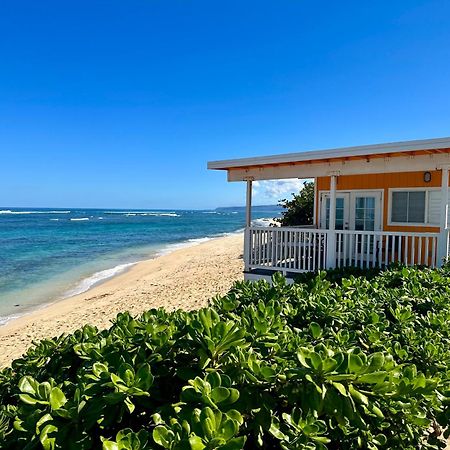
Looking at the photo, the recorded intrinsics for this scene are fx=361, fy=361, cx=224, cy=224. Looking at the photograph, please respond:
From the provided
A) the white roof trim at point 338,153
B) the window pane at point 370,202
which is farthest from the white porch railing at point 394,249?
the white roof trim at point 338,153

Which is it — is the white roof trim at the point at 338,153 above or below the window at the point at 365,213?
above

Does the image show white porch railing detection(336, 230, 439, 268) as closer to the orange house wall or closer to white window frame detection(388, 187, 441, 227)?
white window frame detection(388, 187, 441, 227)

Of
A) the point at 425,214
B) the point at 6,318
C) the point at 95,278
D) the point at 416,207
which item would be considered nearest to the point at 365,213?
the point at 416,207

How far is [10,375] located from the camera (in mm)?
2020

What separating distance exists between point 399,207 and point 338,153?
2.81 m

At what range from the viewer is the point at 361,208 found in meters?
9.84

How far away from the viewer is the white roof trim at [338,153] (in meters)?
6.55

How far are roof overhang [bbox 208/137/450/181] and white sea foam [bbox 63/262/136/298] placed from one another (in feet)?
27.9

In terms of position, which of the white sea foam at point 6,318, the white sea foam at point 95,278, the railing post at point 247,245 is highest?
the railing post at point 247,245

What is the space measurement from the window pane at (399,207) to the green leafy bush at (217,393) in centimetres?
788

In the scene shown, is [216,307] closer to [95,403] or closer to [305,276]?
[95,403]

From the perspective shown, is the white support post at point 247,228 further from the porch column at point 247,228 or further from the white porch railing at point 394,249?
the white porch railing at point 394,249

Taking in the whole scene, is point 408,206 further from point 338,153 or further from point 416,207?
point 338,153

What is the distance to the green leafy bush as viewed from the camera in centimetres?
124
